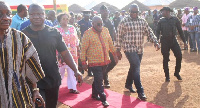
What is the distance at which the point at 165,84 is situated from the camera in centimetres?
708

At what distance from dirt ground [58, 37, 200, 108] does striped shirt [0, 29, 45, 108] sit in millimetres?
3255

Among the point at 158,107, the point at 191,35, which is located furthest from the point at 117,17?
the point at 158,107

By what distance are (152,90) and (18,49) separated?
4792 mm

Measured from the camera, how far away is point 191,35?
12.6 m

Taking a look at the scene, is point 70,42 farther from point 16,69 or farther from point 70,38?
point 16,69

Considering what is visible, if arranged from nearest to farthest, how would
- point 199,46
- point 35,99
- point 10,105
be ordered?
point 10,105 → point 35,99 → point 199,46

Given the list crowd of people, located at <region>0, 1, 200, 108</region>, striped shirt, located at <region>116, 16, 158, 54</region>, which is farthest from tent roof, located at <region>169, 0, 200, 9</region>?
striped shirt, located at <region>116, 16, 158, 54</region>

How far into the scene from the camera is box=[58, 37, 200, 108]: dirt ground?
18.9ft

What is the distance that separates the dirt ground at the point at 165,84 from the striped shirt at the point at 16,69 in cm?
325

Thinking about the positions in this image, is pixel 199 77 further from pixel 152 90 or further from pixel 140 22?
pixel 140 22

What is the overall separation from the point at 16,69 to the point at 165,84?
5335 mm

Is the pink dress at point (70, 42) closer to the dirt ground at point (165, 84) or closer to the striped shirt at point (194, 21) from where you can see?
the dirt ground at point (165, 84)

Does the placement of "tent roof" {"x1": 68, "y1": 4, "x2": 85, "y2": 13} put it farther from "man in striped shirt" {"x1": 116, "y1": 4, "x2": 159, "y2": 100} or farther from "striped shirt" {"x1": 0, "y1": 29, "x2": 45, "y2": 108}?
"striped shirt" {"x1": 0, "y1": 29, "x2": 45, "y2": 108}

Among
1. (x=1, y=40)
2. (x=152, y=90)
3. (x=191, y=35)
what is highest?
(x=1, y=40)
